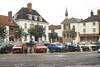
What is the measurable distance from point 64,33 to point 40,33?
83.0 feet

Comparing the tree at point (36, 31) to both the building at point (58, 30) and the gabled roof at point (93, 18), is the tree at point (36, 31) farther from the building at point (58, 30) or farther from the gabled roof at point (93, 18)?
the building at point (58, 30)

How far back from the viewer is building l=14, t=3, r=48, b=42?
96.7m

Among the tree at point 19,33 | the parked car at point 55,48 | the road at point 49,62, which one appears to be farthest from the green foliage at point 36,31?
the road at point 49,62

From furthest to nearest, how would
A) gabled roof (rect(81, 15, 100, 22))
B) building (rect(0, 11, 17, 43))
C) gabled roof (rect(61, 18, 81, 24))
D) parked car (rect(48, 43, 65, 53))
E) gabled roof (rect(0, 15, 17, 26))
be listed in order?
gabled roof (rect(61, 18, 81, 24)), gabled roof (rect(81, 15, 100, 22)), gabled roof (rect(0, 15, 17, 26)), building (rect(0, 11, 17, 43)), parked car (rect(48, 43, 65, 53))

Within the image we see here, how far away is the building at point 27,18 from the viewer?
317 ft

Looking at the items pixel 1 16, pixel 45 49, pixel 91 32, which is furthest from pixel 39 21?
pixel 45 49

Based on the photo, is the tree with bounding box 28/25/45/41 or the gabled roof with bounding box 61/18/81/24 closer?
the tree with bounding box 28/25/45/41

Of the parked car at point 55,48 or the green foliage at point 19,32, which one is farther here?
the green foliage at point 19,32

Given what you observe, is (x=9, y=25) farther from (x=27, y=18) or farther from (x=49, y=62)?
(x=49, y=62)

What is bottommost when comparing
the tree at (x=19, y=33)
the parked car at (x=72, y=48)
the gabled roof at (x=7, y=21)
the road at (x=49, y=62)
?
the parked car at (x=72, y=48)

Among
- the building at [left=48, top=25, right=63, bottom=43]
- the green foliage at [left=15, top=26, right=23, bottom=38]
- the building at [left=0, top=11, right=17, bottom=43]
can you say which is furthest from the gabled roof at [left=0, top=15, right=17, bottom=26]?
the building at [left=48, top=25, right=63, bottom=43]

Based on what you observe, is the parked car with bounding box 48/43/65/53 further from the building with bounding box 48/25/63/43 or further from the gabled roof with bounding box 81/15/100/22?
the building with bounding box 48/25/63/43

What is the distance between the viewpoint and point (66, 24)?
119 m

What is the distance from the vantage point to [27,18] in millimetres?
98938
